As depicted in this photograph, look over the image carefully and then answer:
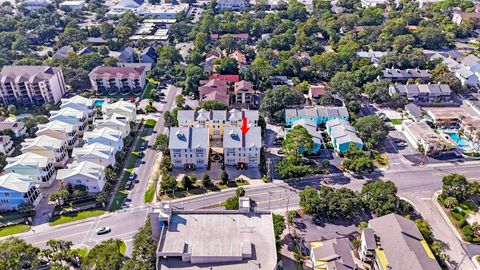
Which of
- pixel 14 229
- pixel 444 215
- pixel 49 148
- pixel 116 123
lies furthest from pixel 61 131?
pixel 444 215

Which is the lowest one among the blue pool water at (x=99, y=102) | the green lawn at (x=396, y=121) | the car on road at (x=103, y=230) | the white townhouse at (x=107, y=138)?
the car on road at (x=103, y=230)

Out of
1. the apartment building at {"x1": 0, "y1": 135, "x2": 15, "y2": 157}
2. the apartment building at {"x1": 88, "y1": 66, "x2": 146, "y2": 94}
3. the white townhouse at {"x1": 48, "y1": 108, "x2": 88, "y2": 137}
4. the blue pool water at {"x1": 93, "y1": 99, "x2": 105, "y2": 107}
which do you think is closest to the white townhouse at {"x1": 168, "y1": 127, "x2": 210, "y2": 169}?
the white townhouse at {"x1": 48, "y1": 108, "x2": 88, "y2": 137}

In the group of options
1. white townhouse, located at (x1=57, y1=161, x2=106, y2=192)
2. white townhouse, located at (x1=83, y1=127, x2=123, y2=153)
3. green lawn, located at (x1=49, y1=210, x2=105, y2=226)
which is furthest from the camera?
white townhouse, located at (x1=83, y1=127, x2=123, y2=153)

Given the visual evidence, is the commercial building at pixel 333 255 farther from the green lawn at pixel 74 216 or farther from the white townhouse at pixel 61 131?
the white townhouse at pixel 61 131

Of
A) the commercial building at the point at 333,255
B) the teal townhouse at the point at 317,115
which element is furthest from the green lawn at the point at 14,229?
the teal townhouse at the point at 317,115

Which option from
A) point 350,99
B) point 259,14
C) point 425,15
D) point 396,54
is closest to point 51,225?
point 350,99

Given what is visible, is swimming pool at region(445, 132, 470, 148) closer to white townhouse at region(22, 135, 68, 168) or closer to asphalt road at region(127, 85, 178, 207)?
asphalt road at region(127, 85, 178, 207)

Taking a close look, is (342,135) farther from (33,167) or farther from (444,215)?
(33,167)
